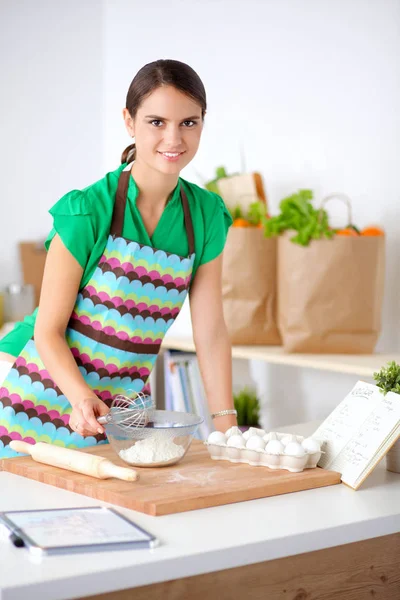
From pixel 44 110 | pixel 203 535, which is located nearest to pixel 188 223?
pixel 203 535

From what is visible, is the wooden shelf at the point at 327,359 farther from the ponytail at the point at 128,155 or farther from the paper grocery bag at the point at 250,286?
the ponytail at the point at 128,155

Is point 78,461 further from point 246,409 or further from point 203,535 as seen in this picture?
point 246,409

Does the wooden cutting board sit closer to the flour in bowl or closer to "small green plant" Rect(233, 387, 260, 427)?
the flour in bowl

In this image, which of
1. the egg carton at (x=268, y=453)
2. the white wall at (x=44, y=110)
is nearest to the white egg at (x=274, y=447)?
the egg carton at (x=268, y=453)

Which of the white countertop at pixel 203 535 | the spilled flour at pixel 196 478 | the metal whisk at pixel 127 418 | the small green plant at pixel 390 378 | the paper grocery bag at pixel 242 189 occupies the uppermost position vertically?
the paper grocery bag at pixel 242 189

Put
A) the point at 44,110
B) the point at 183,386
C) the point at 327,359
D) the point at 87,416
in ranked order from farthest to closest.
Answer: the point at 44,110 → the point at 183,386 → the point at 327,359 → the point at 87,416

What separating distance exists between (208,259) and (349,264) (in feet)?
2.53

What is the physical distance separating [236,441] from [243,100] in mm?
1870

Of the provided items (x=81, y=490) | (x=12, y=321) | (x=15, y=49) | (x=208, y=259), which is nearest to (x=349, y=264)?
(x=208, y=259)

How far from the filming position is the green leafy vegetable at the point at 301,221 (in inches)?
96.3

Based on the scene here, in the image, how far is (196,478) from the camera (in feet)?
4.35

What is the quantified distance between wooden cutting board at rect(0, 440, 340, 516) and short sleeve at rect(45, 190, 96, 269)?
385 mm

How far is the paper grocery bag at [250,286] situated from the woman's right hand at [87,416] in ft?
4.23

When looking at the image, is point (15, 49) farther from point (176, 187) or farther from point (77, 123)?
point (176, 187)
